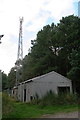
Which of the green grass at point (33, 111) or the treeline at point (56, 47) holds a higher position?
the treeline at point (56, 47)

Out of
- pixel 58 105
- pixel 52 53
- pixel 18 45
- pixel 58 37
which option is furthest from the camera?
pixel 18 45

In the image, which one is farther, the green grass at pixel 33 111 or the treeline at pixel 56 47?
the treeline at pixel 56 47

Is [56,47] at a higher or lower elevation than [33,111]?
higher

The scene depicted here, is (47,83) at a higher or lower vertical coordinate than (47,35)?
lower

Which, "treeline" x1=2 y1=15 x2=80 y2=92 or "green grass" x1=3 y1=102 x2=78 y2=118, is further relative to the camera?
"treeline" x1=2 y1=15 x2=80 y2=92

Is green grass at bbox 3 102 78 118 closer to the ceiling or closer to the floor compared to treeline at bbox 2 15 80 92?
closer to the floor

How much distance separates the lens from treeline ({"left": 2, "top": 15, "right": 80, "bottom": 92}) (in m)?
38.2

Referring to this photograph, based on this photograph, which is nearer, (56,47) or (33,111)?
(33,111)

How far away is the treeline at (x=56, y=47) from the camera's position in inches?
1502

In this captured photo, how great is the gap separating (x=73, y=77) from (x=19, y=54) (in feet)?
53.4

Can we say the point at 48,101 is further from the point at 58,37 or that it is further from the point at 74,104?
the point at 58,37

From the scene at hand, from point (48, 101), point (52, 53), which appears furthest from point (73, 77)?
point (52, 53)

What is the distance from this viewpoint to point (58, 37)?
131 feet

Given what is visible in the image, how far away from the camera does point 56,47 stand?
4200 centimetres
